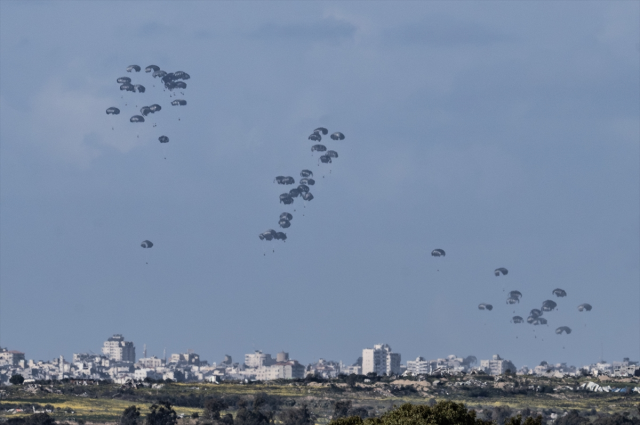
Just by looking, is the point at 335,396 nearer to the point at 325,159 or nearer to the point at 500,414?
the point at 500,414

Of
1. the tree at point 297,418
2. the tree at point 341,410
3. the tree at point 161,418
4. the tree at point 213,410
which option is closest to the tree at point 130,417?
the tree at point 161,418

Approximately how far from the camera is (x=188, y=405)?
16500 centimetres

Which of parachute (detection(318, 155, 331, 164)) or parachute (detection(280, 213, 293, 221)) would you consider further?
parachute (detection(280, 213, 293, 221))

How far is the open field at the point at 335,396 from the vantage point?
15812 centimetres

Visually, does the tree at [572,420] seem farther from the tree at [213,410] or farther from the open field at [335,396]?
the tree at [213,410]

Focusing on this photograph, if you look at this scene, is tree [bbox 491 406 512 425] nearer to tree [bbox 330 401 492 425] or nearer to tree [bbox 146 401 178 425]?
tree [bbox 146 401 178 425]

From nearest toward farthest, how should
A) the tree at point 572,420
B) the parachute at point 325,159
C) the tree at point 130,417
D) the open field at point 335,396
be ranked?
the tree at point 572,420, the tree at point 130,417, the open field at point 335,396, the parachute at point 325,159

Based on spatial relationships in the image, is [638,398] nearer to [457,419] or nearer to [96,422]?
[96,422]

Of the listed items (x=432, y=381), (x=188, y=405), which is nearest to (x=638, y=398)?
(x=432, y=381)

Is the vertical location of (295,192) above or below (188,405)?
above

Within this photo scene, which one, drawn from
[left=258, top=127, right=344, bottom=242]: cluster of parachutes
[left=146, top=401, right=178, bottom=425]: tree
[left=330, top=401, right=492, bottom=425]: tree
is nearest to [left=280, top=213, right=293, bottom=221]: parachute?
[left=258, top=127, right=344, bottom=242]: cluster of parachutes

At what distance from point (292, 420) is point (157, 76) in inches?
2578

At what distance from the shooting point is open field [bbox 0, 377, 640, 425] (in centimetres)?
15812

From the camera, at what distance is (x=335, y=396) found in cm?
17275
